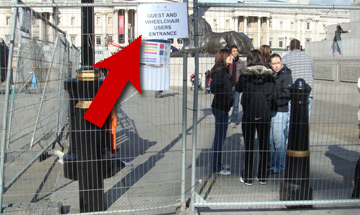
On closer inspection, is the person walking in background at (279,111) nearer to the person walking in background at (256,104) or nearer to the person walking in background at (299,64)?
the person walking in background at (256,104)

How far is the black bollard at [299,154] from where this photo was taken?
4398mm

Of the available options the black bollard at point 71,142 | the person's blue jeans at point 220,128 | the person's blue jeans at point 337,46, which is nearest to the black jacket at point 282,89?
the person's blue jeans at point 220,128

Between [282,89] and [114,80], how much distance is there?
2.44 m

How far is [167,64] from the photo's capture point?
12.9 ft

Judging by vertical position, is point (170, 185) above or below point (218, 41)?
below

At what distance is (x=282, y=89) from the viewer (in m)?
5.23

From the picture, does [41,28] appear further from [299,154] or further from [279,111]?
[299,154]

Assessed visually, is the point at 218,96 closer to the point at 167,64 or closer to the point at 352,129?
the point at 167,64

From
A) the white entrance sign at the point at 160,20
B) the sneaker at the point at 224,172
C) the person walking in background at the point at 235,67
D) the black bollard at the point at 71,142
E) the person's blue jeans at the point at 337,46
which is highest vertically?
the person's blue jeans at the point at 337,46

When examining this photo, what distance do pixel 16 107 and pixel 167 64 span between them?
2194 mm

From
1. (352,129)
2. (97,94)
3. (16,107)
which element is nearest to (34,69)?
(16,107)

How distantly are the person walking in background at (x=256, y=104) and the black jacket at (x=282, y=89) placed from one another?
25 cm

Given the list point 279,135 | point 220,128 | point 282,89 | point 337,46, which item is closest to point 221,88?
point 220,128

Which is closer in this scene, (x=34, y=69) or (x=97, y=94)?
(x=97, y=94)
